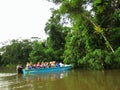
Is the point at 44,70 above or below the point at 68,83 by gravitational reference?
above

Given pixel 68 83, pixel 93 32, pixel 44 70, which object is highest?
pixel 93 32

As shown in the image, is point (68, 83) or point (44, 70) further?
point (44, 70)

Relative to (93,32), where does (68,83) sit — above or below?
below

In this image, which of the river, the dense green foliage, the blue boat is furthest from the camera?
the blue boat

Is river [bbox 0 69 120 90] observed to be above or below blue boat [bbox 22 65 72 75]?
below

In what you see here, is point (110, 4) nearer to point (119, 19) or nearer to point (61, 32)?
point (119, 19)

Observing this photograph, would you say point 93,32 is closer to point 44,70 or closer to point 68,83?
point 44,70

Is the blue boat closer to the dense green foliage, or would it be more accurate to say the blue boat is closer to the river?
the dense green foliage

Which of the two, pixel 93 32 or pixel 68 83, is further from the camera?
pixel 93 32

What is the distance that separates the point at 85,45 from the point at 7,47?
88.7ft

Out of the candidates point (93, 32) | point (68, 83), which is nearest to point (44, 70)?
point (93, 32)

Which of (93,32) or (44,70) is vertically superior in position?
(93,32)

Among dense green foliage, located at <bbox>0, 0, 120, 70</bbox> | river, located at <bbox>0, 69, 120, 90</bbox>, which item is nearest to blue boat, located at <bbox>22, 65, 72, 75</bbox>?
dense green foliage, located at <bbox>0, 0, 120, 70</bbox>

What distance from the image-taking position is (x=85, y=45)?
30578mm
